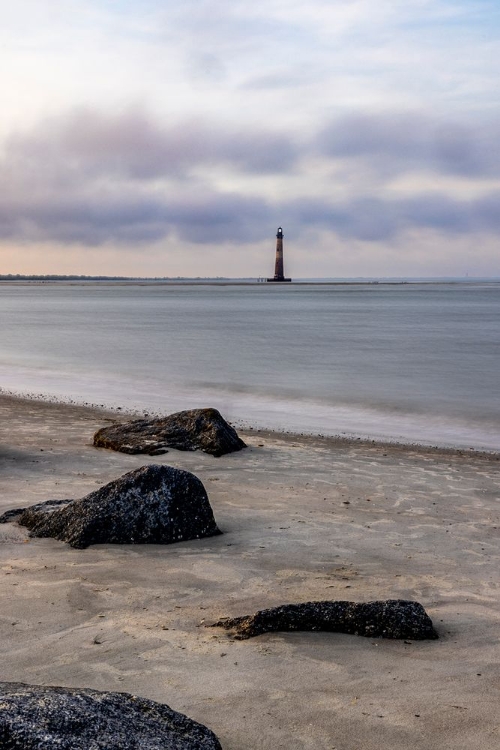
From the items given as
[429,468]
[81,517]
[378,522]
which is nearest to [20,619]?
[81,517]

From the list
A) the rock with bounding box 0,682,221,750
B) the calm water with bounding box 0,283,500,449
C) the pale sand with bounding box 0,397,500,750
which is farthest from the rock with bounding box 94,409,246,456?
the rock with bounding box 0,682,221,750

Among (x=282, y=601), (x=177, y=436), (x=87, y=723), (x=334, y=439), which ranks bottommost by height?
(x=334, y=439)

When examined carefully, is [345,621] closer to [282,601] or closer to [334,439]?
[282,601]

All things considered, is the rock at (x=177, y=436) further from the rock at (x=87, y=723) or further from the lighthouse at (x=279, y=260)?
the lighthouse at (x=279, y=260)

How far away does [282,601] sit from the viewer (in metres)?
4.95

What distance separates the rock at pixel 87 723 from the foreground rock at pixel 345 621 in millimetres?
1593

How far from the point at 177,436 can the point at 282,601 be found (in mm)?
5372

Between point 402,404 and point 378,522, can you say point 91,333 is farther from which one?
point 378,522

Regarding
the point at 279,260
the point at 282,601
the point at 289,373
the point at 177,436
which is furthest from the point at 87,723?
the point at 279,260

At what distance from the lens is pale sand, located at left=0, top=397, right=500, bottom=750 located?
11.6 feet

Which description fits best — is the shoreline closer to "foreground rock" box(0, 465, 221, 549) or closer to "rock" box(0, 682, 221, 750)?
"foreground rock" box(0, 465, 221, 549)

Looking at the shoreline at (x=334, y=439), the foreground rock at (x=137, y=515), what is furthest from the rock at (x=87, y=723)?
the shoreline at (x=334, y=439)

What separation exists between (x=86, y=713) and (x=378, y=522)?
482cm

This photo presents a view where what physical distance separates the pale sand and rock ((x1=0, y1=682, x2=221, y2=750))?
62 cm
